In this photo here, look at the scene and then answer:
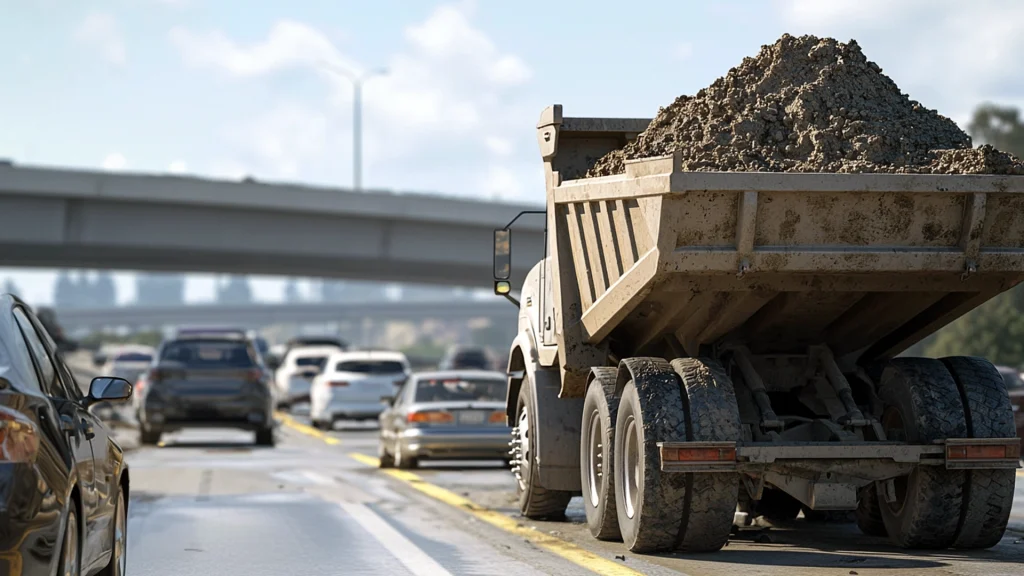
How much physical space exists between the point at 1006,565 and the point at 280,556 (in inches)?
181

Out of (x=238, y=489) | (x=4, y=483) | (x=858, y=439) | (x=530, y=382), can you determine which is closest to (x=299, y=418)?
(x=238, y=489)

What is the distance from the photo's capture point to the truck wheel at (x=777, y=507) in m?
13.0

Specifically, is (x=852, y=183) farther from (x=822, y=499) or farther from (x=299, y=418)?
(x=299, y=418)

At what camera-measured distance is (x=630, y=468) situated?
1075 cm

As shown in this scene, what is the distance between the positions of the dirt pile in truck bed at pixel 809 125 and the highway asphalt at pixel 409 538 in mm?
2390

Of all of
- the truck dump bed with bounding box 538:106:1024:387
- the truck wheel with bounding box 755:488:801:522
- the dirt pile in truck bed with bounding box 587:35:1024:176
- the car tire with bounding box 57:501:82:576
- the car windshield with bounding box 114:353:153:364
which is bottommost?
the truck wheel with bounding box 755:488:801:522

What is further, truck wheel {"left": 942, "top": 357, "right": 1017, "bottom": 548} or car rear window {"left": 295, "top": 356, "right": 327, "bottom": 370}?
car rear window {"left": 295, "top": 356, "right": 327, "bottom": 370}

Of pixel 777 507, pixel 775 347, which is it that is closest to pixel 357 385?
pixel 777 507

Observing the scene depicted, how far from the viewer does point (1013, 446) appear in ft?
34.1

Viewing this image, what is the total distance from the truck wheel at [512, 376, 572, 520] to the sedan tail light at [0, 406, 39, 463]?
22.3ft

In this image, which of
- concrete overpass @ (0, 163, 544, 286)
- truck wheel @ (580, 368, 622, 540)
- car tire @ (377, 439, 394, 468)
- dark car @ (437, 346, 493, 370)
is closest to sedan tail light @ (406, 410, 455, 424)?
car tire @ (377, 439, 394, 468)

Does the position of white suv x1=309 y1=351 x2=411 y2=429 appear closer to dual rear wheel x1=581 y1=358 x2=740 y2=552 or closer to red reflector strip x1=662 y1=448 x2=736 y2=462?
dual rear wheel x1=581 y1=358 x2=740 y2=552

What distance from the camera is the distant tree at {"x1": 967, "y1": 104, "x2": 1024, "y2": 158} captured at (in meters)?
94.7

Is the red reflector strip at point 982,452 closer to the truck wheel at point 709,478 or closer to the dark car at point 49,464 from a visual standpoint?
the truck wheel at point 709,478
